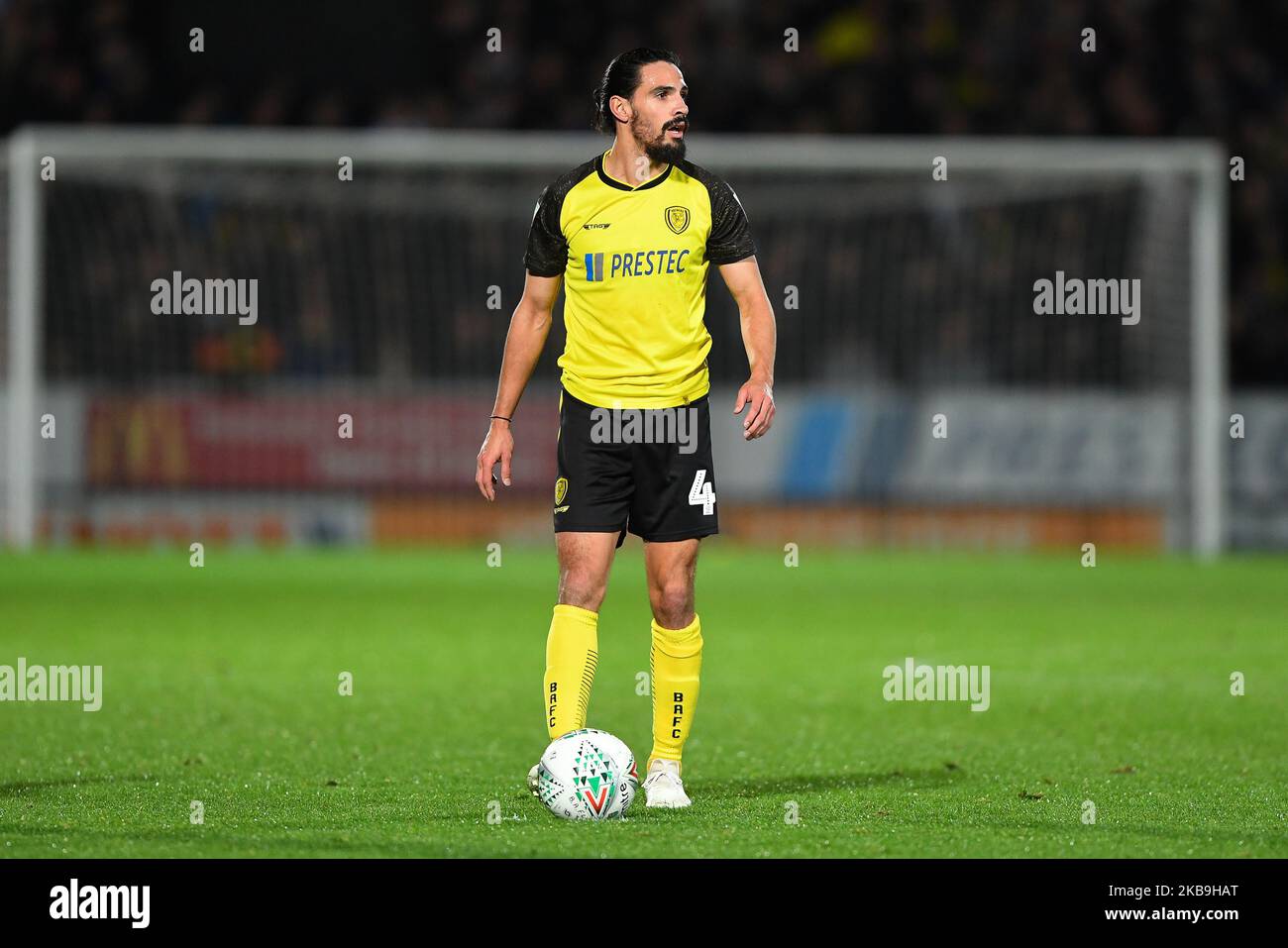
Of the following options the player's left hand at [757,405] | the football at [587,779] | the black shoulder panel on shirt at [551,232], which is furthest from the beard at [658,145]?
the football at [587,779]

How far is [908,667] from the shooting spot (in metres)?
9.23

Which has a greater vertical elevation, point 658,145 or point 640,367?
point 658,145

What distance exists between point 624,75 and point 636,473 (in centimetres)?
113

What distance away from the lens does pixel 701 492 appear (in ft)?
18.3

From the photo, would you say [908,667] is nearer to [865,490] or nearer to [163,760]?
[163,760]

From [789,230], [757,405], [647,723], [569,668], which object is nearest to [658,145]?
[757,405]

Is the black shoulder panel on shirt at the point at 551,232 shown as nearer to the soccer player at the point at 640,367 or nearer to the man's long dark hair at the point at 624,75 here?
the soccer player at the point at 640,367

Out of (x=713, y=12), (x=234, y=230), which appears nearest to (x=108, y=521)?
(x=234, y=230)

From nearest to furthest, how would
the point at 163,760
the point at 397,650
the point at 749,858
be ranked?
1. the point at 749,858
2. the point at 163,760
3. the point at 397,650

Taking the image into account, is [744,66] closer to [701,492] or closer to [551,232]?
[551,232]

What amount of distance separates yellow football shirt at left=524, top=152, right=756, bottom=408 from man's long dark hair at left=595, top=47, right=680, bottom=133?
0.13m

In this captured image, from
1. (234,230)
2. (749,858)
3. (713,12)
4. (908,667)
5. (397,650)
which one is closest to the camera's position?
(749,858)

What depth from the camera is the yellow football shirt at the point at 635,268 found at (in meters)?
5.51
